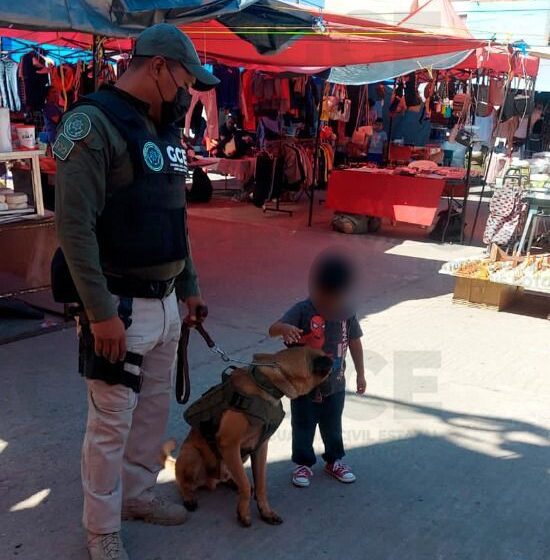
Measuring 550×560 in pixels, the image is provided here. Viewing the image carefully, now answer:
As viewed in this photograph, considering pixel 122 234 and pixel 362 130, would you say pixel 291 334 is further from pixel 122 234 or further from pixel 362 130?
pixel 362 130

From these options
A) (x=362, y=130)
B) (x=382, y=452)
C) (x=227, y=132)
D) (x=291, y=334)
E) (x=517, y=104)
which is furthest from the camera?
(x=362, y=130)

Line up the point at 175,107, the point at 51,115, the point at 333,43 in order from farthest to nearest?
the point at 51,115, the point at 333,43, the point at 175,107

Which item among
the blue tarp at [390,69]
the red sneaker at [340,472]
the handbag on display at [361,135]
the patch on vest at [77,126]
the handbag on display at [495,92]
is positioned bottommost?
the red sneaker at [340,472]

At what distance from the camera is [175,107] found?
2.31 m

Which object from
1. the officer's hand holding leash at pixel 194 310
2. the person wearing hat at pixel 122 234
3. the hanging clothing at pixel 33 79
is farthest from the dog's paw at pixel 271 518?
the hanging clothing at pixel 33 79

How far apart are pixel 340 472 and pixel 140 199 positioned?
1.75m

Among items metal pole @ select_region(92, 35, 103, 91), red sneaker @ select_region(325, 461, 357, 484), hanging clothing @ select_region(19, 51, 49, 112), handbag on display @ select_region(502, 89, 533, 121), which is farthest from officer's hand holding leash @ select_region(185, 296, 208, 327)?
hanging clothing @ select_region(19, 51, 49, 112)

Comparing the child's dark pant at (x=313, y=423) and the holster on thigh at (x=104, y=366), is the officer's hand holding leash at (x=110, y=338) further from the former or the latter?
the child's dark pant at (x=313, y=423)

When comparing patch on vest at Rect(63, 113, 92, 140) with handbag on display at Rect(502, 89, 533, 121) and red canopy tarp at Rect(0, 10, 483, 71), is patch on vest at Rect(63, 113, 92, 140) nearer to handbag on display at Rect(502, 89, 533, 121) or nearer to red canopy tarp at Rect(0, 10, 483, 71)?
red canopy tarp at Rect(0, 10, 483, 71)

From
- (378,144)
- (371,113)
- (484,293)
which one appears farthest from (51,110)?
(484,293)

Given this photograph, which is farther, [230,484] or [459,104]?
[459,104]

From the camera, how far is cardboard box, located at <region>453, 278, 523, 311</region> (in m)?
6.19

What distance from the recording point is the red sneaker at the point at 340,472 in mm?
3193

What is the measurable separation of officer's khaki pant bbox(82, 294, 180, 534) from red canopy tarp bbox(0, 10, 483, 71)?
13.4 feet
